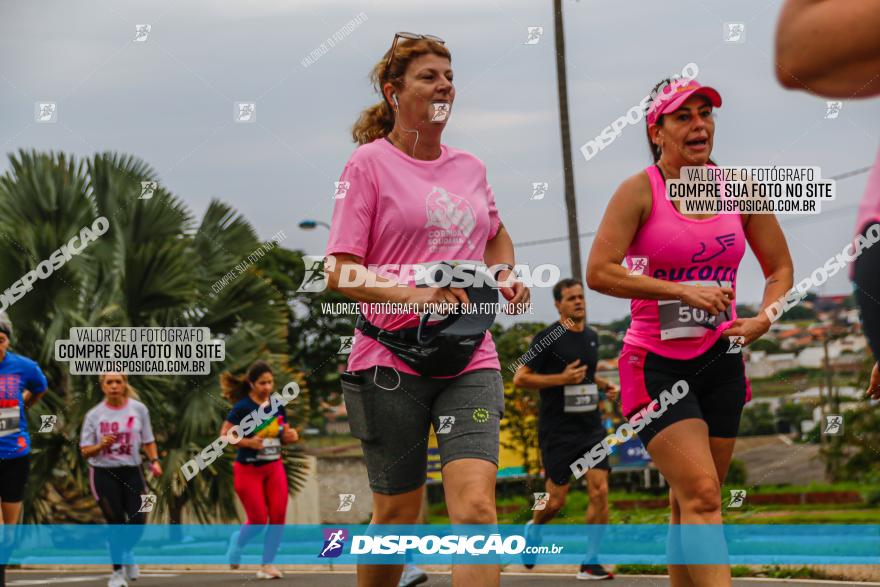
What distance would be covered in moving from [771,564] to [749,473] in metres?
9.38

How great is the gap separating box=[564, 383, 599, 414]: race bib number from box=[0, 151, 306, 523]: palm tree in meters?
5.79

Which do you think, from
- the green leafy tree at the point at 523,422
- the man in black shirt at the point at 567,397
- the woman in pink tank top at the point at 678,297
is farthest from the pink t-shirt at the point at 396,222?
the green leafy tree at the point at 523,422

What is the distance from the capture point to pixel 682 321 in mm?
4832

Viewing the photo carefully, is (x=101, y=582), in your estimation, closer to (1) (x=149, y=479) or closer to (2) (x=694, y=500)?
(1) (x=149, y=479)

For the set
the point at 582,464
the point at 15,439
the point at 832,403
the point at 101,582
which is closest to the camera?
the point at 15,439

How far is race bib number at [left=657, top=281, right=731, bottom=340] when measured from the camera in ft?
15.8

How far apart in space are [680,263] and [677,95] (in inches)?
25.7

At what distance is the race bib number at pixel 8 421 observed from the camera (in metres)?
8.40

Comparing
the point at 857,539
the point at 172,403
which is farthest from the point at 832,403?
the point at 172,403

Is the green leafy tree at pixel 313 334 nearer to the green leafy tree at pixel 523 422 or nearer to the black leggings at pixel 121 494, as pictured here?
the green leafy tree at pixel 523 422

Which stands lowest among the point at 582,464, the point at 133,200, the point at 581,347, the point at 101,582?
the point at 101,582

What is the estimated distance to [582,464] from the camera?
9.38m

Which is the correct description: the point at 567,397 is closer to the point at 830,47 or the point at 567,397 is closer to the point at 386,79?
the point at 386,79

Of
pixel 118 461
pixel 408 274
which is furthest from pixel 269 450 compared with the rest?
pixel 408 274
